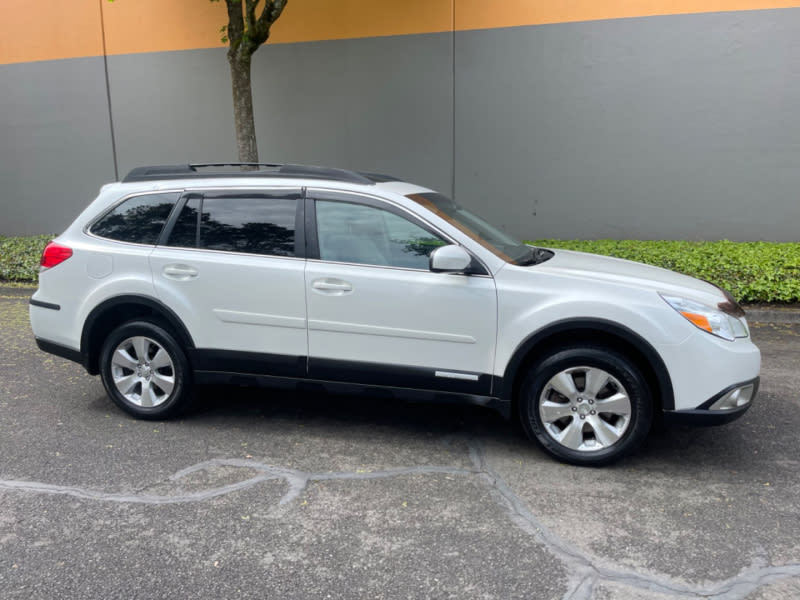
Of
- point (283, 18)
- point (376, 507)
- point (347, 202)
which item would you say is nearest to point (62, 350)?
point (347, 202)

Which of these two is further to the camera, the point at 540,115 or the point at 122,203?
the point at 540,115

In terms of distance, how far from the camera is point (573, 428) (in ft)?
13.5

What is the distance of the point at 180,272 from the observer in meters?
4.71

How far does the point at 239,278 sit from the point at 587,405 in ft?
7.92

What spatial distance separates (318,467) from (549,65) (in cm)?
778

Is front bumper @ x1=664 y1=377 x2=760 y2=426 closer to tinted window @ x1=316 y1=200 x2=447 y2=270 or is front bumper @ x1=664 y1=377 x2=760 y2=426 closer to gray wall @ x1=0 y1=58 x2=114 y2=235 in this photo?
tinted window @ x1=316 y1=200 x2=447 y2=270

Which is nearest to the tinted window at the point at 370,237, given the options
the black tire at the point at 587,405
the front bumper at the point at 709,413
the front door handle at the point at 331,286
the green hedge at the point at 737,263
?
the front door handle at the point at 331,286

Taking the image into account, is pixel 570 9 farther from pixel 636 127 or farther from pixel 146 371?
pixel 146 371

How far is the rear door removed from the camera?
14.9 feet

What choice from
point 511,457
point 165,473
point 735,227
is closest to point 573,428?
point 511,457

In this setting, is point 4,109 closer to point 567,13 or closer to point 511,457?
point 567,13

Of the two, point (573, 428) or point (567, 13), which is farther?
point (567, 13)

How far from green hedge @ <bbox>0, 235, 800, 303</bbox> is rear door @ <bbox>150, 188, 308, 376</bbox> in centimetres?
538

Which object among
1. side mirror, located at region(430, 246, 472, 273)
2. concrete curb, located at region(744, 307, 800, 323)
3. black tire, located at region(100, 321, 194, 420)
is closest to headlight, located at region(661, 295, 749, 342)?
side mirror, located at region(430, 246, 472, 273)
